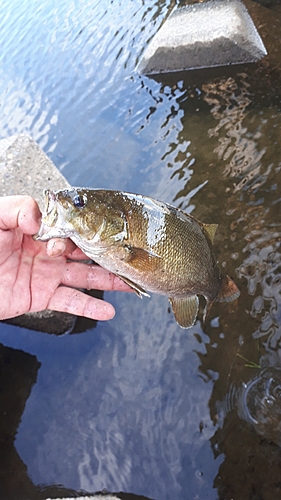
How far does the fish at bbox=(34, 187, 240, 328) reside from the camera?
2.73 meters

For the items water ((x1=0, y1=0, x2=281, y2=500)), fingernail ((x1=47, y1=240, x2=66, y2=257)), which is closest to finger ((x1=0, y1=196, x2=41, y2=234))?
fingernail ((x1=47, y1=240, x2=66, y2=257))

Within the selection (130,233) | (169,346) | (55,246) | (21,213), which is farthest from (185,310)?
(169,346)

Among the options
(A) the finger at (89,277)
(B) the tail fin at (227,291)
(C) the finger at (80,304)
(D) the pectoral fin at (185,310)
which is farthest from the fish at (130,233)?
(A) the finger at (89,277)

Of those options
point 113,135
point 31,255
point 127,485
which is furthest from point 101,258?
point 113,135

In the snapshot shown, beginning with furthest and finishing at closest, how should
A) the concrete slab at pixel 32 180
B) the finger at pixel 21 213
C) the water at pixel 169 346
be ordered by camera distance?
the concrete slab at pixel 32 180 → the water at pixel 169 346 → the finger at pixel 21 213

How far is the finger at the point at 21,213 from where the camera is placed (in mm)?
3080

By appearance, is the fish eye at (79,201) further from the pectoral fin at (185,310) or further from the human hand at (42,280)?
the pectoral fin at (185,310)

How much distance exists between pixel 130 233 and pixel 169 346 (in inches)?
91.4

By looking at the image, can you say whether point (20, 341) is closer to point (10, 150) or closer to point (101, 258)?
point (10, 150)

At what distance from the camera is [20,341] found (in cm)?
537

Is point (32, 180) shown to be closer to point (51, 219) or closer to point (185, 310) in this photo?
point (51, 219)

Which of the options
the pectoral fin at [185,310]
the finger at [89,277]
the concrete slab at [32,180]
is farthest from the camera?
the concrete slab at [32,180]

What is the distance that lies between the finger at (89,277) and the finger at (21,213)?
0.57 meters

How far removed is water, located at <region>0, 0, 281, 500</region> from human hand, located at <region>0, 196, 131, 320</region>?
1.57 metres
